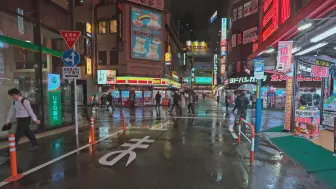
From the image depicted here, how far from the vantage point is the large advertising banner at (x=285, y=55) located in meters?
7.30

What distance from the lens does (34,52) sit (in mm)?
9203

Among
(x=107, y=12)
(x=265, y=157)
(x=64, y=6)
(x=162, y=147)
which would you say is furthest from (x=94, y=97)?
(x=265, y=157)

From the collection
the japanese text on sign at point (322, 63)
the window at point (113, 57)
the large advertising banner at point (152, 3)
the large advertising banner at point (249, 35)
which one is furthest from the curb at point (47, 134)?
the large advertising banner at point (249, 35)

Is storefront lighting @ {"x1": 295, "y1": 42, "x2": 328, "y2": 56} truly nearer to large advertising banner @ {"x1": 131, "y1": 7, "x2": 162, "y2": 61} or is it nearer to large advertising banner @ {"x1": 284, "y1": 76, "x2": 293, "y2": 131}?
large advertising banner @ {"x1": 284, "y1": 76, "x2": 293, "y2": 131}

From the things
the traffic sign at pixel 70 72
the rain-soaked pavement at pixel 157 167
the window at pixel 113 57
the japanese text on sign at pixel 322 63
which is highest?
the window at pixel 113 57

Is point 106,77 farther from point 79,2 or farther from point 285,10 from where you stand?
point 285,10

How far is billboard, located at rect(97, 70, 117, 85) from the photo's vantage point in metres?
26.0

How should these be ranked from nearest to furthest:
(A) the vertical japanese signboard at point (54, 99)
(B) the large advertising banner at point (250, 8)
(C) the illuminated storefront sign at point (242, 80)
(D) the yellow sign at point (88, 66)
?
(A) the vertical japanese signboard at point (54, 99), (D) the yellow sign at point (88, 66), (C) the illuminated storefront sign at point (242, 80), (B) the large advertising banner at point (250, 8)

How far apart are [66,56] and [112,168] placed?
551 centimetres

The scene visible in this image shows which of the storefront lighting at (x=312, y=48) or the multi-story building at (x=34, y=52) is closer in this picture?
the storefront lighting at (x=312, y=48)

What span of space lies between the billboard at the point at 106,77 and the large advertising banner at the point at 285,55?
70.9ft

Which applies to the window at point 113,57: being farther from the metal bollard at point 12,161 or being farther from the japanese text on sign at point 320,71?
the metal bollard at point 12,161

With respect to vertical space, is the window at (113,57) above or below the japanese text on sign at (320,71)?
above

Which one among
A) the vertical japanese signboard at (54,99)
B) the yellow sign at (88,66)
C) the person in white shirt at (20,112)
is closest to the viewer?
the person in white shirt at (20,112)
